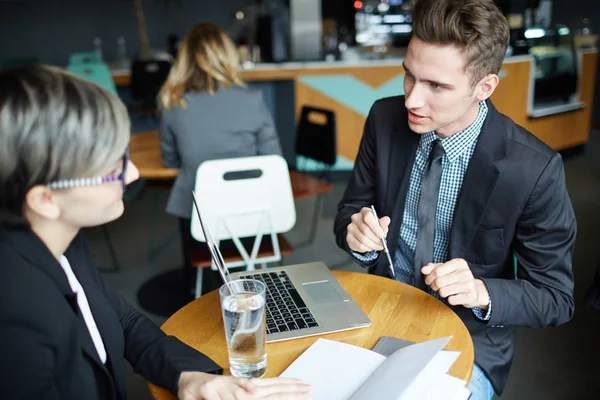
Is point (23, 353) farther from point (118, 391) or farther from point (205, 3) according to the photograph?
point (205, 3)

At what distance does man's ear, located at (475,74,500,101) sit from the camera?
1.28 metres

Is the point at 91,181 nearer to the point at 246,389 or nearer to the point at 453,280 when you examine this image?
the point at 246,389

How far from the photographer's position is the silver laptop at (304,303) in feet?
3.57

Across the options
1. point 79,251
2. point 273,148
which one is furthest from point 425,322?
point 273,148

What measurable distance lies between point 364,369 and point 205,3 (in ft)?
24.3

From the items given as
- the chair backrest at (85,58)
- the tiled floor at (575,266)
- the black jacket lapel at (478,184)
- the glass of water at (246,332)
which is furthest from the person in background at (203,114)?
the chair backrest at (85,58)

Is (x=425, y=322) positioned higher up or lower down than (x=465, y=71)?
lower down

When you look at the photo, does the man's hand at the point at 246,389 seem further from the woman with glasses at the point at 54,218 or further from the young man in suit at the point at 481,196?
the young man in suit at the point at 481,196

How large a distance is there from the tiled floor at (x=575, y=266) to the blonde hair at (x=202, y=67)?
1.14 meters

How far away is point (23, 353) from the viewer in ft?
2.51

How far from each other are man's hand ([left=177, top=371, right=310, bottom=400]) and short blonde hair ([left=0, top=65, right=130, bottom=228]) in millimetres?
377

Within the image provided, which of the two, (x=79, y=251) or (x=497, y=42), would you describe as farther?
(x=497, y=42)

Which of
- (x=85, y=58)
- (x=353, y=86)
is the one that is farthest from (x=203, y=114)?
(x=85, y=58)

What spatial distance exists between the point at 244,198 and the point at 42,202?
1.36 meters
